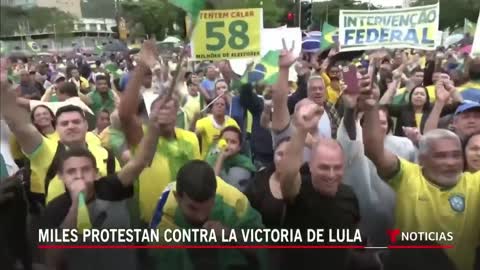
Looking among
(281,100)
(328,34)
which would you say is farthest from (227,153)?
(328,34)

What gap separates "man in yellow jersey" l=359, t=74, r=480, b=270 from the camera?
2576 mm

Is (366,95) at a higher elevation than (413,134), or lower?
higher

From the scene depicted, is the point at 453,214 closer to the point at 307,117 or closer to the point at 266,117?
the point at 307,117

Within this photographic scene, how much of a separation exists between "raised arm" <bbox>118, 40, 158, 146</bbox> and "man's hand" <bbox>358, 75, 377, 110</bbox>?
79 cm

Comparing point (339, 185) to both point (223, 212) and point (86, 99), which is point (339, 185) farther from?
point (86, 99)

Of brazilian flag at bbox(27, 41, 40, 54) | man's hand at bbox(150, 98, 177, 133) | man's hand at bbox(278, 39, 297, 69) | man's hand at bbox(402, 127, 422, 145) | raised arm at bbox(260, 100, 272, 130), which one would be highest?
brazilian flag at bbox(27, 41, 40, 54)

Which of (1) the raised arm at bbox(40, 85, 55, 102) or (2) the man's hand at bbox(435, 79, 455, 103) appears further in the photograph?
(2) the man's hand at bbox(435, 79, 455, 103)

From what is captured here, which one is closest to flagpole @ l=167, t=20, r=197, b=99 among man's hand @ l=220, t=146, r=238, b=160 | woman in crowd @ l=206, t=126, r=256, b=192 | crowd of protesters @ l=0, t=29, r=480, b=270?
crowd of protesters @ l=0, t=29, r=480, b=270

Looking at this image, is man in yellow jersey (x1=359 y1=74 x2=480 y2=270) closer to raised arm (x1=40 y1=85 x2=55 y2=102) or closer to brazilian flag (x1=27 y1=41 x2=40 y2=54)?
brazilian flag (x1=27 y1=41 x2=40 y2=54)

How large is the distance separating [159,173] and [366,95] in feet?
2.76

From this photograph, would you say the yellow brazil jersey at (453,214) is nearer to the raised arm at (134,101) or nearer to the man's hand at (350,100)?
the man's hand at (350,100)

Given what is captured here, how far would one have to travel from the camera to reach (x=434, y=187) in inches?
103

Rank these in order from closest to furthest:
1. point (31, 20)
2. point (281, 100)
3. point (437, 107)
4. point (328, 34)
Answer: point (31, 20)
point (281, 100)
point (437, 107)
point (328, 34)

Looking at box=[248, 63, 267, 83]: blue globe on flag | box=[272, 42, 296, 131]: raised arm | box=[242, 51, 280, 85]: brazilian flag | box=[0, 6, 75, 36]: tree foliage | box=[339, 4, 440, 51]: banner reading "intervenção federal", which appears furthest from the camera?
box=[339, 4, 440, 51]: banner reading "intervenção federal"
